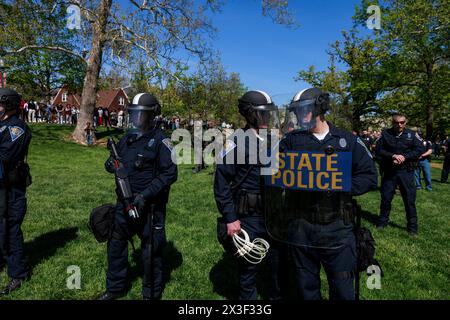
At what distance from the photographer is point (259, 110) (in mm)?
3248

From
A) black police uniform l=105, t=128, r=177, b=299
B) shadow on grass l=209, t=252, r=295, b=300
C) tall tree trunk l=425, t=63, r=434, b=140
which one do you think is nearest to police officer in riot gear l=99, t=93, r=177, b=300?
black police uniform l=105, t=128, r=177, b=299

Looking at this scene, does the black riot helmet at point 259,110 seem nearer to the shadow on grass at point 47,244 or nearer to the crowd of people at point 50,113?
the shadow on grass at point 47,244

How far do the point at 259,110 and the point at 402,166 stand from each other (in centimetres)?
433

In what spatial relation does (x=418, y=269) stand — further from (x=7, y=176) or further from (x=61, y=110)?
(x=61, y=110)

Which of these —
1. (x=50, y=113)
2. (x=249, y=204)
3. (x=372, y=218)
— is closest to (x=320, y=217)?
(x=249, y=204)

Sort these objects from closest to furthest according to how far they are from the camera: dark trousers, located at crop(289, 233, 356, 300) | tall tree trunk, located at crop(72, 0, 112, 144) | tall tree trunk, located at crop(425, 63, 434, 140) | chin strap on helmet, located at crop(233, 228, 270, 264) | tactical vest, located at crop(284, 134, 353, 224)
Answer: tactical vest, located at crop(284, 134, 353, 224), dark trousers, located at crop(289, 233, 356, 300), chin strap on helmet, located at crop(233, 228, 270, 264), tall tree trunk, located at crop(72, 0, 112, 144), tall tree trunk, located at crop(425, 63, 434, 140)

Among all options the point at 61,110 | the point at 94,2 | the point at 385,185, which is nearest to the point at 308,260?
the point at 385,185

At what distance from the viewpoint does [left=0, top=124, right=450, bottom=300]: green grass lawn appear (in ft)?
13.6

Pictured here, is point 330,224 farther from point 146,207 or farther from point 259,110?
point 146,207

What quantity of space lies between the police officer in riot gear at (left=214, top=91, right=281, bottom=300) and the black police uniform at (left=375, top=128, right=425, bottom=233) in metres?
4.12

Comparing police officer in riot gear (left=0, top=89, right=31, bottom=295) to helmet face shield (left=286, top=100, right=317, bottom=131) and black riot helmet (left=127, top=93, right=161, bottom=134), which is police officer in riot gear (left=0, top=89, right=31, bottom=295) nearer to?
black riot helmet (left=127, top=93, right=161, bottom=134)

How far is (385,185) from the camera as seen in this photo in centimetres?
677

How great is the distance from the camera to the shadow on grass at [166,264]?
14.3 ft
